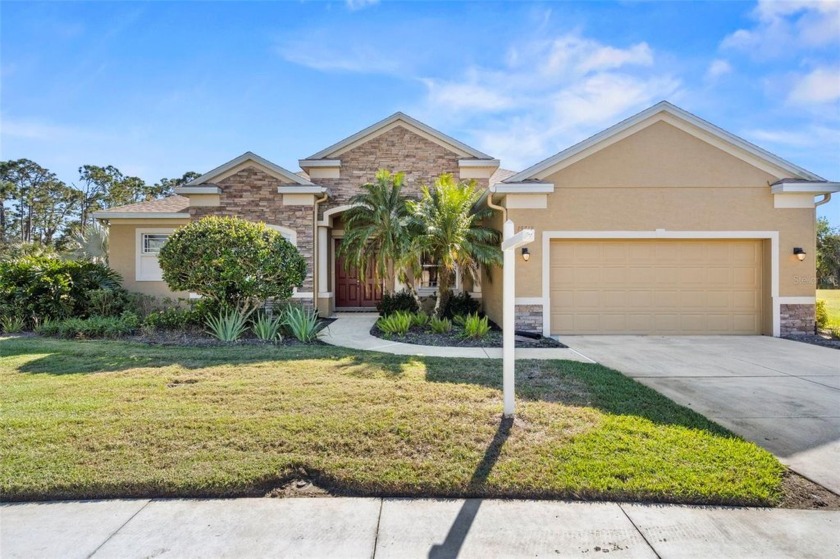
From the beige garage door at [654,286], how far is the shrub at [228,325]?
7.18 m

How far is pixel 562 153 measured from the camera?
31.0 ft

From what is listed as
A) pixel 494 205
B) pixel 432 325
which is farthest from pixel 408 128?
pixel 432 325

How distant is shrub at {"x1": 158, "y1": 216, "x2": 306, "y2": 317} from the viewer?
848cm

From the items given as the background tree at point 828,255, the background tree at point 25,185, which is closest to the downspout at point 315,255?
the background tree at point 828,255

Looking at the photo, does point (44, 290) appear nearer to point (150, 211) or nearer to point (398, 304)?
point (150, 211)

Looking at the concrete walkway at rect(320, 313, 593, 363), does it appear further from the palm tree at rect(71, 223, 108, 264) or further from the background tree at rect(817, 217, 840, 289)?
the background tree at rect(817, 217, 840, 289)

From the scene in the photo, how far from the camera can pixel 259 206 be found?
12.2 m

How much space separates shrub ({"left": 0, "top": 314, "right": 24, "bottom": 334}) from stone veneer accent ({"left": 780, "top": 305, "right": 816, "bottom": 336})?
59.7 feet

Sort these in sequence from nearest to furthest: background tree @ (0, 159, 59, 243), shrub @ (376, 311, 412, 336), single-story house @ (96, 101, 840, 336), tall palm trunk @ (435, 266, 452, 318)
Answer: shrub @ (376, 311, 412, 336)
single-story house @ (96, 101, 840, 336)
tall palm trunk @ (435, 266, 452, 318)
background tree @ (0, 159, 59, 243)

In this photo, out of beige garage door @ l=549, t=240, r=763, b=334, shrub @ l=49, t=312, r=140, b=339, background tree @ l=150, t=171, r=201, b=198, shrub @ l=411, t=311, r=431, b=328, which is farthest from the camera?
background tree @ l=150, t=171, r=201, b=198

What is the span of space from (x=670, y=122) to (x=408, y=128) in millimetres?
7393

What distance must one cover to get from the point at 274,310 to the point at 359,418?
25.9 ft

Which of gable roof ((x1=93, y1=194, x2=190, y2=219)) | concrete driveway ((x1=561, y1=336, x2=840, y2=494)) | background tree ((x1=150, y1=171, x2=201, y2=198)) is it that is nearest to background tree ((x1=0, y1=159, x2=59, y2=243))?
background tree ((x1=150, y1=171, x2=201, y2=198))

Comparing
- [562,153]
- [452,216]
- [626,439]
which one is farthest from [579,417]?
[562,153]
